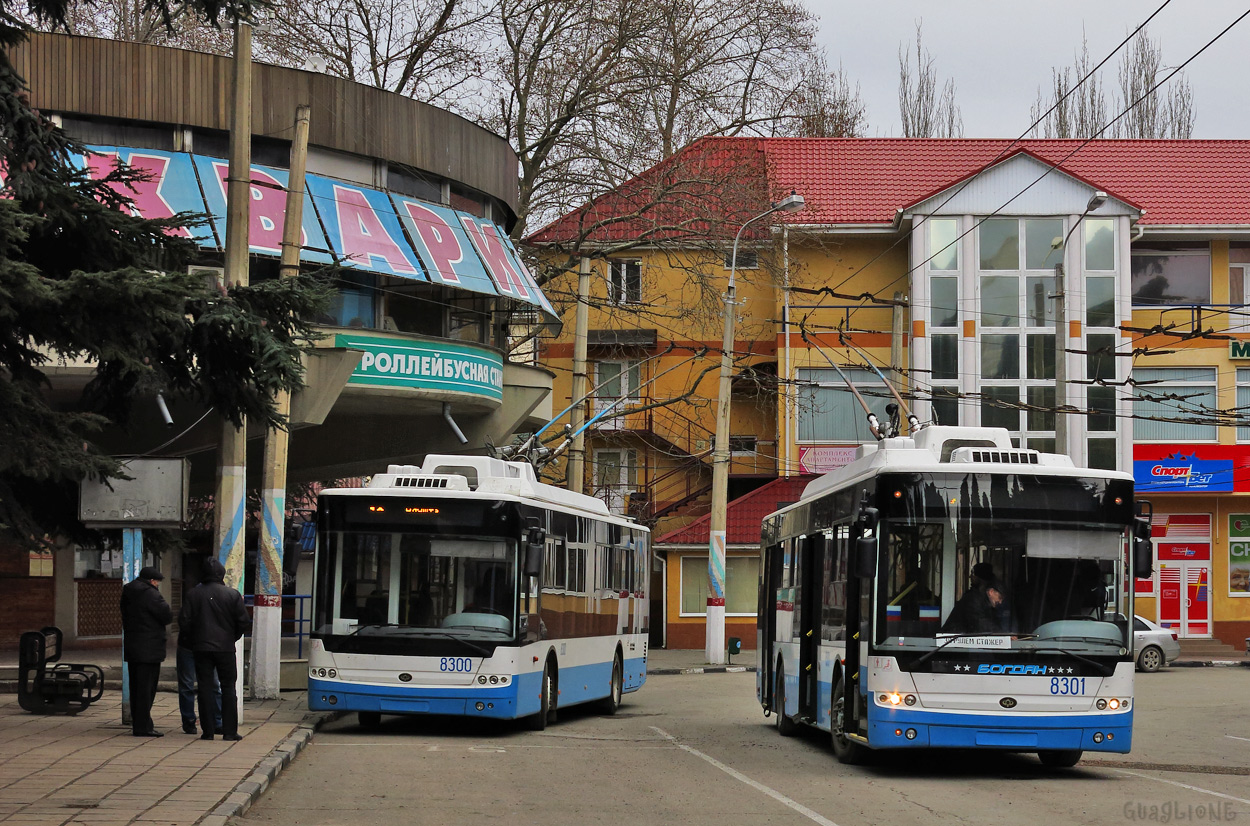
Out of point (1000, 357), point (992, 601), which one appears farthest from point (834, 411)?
point (992, 601)

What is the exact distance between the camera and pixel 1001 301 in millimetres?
42625

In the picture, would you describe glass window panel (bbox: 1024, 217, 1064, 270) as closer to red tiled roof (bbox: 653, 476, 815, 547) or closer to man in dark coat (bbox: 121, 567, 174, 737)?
red tiled roof (bbox: 653, 476, 815, 547)

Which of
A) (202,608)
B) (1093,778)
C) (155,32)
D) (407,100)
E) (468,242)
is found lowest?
(1093,778)

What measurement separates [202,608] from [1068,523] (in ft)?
26.6

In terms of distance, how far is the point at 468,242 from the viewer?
30156mm

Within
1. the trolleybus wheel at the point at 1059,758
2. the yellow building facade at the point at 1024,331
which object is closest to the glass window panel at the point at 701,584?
the yellow building facade at the point at 1024,331

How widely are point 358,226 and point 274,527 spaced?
7630mm

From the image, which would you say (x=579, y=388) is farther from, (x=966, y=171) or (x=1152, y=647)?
(x=966, y=171)

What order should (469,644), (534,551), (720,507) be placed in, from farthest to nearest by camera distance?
(720,507) < (534,551) < (469,644)

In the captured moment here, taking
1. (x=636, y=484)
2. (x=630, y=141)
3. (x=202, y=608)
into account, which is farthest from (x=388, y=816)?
(x=636, y=484)

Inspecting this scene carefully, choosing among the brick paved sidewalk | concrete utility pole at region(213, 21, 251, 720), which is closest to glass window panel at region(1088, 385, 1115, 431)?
the brick paved sidewalk

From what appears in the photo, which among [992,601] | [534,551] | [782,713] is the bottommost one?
[782,713]

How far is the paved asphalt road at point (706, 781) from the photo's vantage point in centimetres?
1095

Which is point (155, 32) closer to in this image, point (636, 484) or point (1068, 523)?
point (636, 484)
